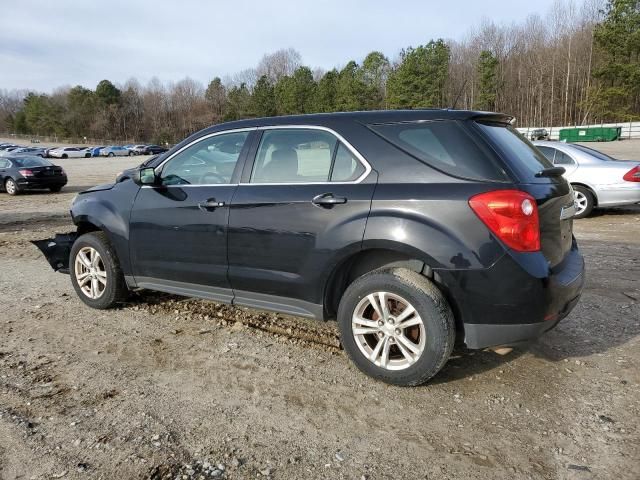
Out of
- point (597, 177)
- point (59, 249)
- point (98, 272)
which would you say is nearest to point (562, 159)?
point (597, 177)

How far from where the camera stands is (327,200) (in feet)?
11.0

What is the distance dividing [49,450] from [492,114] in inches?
133

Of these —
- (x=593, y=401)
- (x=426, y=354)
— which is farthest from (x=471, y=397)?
(x=593, y=401)

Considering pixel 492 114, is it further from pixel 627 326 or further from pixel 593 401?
pixel 627 326

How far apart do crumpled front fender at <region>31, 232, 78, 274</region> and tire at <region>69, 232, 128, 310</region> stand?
0.41m

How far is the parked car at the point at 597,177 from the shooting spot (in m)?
9.29

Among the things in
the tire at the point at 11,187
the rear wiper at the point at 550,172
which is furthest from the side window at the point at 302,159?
the tire at the point at 11,187

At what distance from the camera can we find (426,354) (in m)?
3.10

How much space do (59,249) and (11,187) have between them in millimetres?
13835

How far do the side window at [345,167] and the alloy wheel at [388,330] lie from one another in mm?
800

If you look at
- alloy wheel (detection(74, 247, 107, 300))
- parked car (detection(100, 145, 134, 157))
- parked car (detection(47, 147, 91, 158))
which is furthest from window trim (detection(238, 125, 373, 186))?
parked car (detection(100, 145, 134, 157))

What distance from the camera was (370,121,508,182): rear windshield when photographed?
3010 mm

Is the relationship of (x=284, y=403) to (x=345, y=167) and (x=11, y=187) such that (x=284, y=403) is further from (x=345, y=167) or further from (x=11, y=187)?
(x=11, y=187)

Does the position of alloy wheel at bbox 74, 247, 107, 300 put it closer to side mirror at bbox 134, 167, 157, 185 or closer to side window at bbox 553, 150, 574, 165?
side mirror at bbox 134, 167, 157, 185
